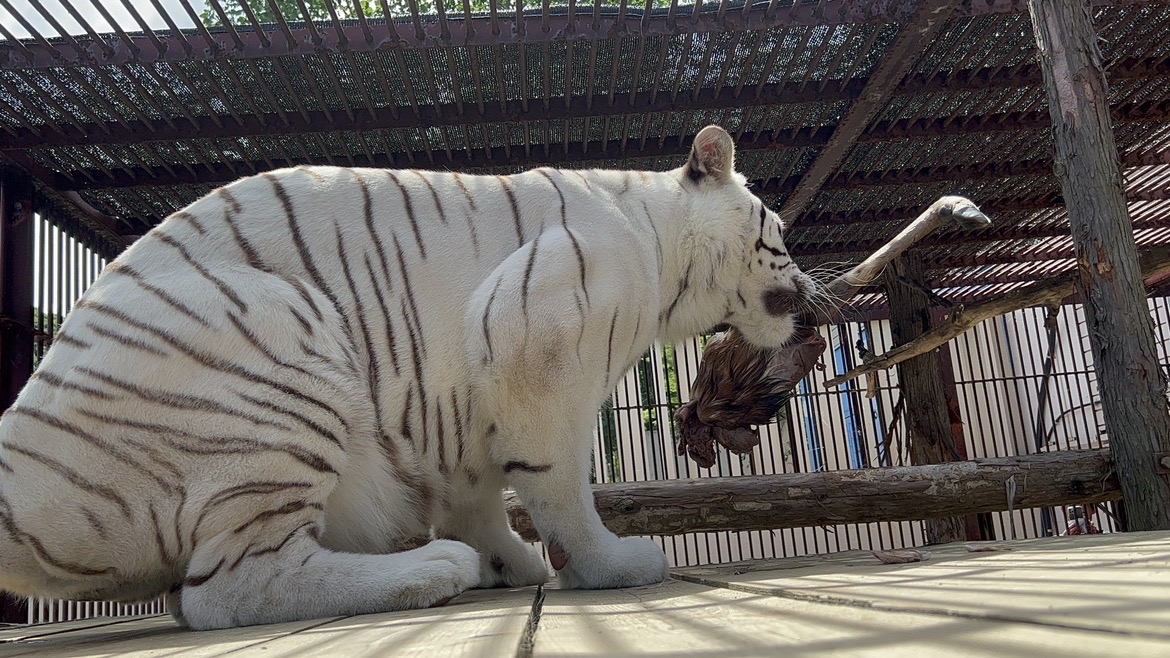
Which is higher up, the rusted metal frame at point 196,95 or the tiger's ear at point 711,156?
the rusted metal frame at point 196,95

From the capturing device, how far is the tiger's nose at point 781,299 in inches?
124

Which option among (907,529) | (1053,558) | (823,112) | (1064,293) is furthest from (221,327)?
(907,529)

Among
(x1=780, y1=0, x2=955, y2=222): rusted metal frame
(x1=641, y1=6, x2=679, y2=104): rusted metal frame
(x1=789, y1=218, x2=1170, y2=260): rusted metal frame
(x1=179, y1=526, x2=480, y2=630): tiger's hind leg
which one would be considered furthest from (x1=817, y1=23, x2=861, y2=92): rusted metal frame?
(x1=179, y1=526, x2=480, y2=630): tiger's hind leg

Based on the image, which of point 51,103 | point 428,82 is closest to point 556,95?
point 428,82

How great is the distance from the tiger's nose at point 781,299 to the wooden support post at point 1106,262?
1508 millimetres

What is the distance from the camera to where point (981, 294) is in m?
9.41

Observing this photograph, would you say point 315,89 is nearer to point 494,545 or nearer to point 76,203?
point 76,203

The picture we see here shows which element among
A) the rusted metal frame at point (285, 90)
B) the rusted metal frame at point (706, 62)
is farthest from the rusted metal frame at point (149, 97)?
the rusted metal frame at point (706, 62)

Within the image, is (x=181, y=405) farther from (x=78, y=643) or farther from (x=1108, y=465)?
(x=1108, y=465)

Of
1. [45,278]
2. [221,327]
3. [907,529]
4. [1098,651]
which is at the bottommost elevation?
[907,529]

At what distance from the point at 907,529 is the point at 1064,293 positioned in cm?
563

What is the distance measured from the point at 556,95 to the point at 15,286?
10.9 feet

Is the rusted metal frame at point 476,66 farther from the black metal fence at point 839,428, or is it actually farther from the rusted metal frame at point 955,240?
the black metal fence at point 839,428

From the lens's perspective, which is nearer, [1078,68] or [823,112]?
[1078,68]
